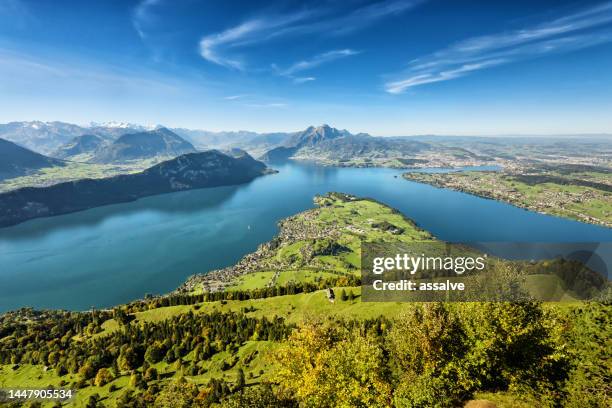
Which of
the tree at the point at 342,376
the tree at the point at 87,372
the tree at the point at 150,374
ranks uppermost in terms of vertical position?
the tree at the point at 342,376

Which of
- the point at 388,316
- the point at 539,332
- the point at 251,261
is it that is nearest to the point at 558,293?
the point at 388,316

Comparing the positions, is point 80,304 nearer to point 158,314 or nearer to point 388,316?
point 158,314

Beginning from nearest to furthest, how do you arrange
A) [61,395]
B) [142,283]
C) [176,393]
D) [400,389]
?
[400,389] → [176,393] → [61,395] → [142,283]

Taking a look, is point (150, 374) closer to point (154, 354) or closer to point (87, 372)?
point (154, 354)

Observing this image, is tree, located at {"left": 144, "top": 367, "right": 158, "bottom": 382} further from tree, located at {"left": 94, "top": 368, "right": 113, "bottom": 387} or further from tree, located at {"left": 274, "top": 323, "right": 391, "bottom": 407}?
tree, located at {"left": 274, "top": 323, "right": 391, "bottom": 407}

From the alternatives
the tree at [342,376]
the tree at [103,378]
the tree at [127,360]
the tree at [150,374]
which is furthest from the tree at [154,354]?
the tree at [342,376]

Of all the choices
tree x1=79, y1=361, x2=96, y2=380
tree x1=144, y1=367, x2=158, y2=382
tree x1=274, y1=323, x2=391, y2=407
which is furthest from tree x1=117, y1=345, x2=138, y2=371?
tree x1=274, y1=323, x2=391, y2=407

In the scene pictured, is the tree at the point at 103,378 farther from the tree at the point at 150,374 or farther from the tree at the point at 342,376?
the tree at the point at 342,376

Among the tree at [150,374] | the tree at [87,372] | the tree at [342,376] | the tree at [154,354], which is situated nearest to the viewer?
the tree at [342,376]

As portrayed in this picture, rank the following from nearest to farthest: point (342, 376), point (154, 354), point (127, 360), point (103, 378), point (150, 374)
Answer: point (342, 376) < point (150, 374) < point (103, 378) < point (127, 360) < point (154, 354)

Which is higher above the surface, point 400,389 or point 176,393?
point 400,389

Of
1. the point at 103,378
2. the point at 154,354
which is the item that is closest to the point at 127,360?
the point at 103,378
